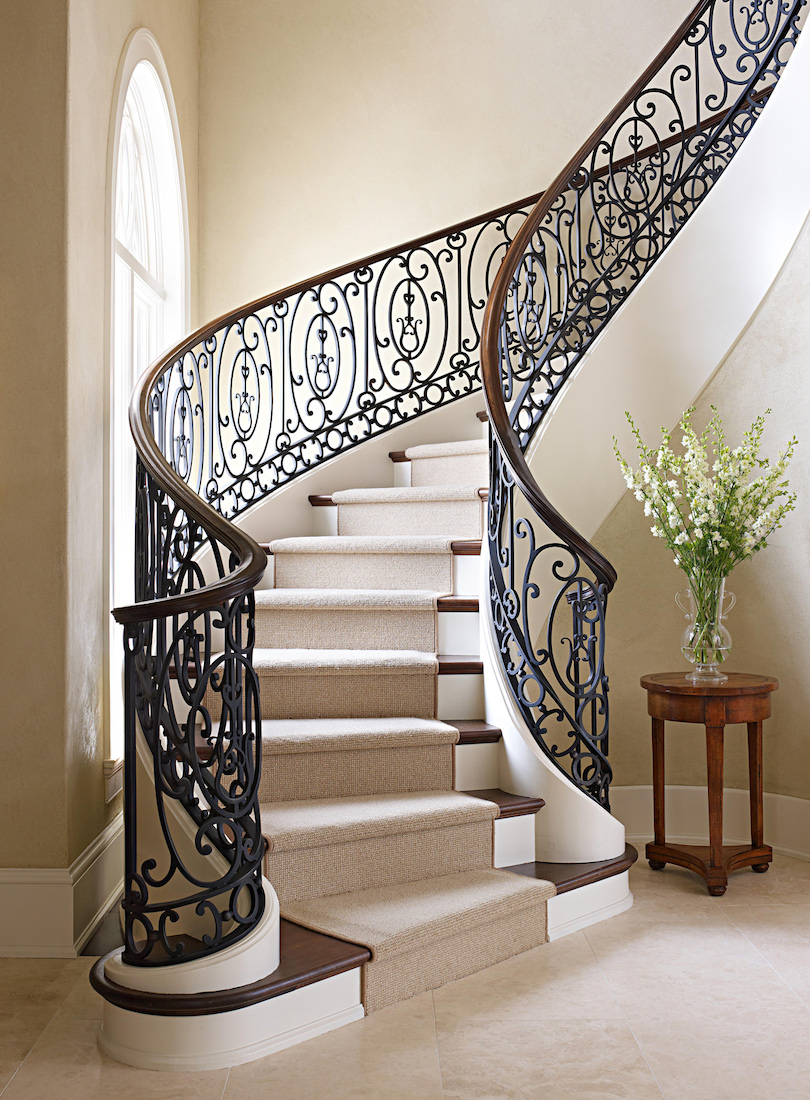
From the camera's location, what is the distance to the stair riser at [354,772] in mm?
3164

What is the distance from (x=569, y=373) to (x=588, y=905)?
7.45 feet

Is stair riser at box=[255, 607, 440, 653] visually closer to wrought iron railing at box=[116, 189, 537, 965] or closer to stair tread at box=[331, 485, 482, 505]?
wrought iron railing at box=[116, 189, 537, 965]

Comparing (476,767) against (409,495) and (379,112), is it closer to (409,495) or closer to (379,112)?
(409,495)

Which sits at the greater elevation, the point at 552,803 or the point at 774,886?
the point at 552,803

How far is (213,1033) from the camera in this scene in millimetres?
2332

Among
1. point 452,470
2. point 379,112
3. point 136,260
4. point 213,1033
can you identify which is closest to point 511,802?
point 213,1033

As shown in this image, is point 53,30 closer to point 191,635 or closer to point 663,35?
point 191,635

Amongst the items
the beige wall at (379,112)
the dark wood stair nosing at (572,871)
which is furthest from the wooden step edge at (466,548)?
the beige wall at (379,112)

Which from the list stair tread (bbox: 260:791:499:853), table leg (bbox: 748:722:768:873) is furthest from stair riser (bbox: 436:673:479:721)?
table leg (bbox: 748:722:768:873)

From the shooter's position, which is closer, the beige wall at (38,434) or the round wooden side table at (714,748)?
the beige wall at (38,434)

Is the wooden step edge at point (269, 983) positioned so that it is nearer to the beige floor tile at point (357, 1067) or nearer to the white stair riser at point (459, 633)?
the beige floor tile at point (357, 1067)

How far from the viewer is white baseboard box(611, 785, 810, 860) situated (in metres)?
4.09

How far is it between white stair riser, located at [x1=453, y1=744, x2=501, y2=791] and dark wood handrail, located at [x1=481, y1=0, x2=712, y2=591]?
764 mm

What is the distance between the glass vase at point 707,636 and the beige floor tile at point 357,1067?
188 centimetres
